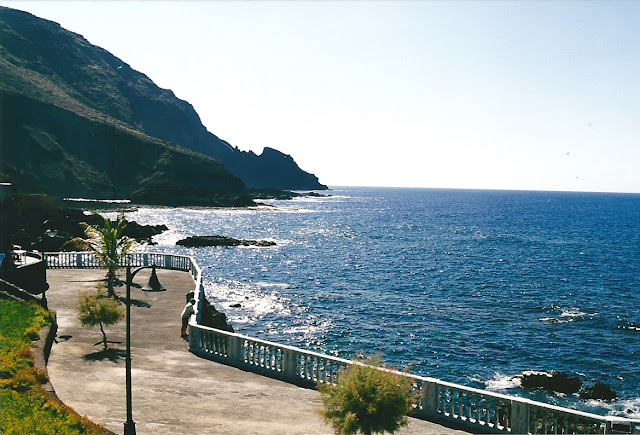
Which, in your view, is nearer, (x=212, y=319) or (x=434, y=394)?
(x=434, y=394)

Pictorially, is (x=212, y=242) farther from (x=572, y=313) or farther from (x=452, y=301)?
(x=572, y=313)

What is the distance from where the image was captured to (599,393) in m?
27.6

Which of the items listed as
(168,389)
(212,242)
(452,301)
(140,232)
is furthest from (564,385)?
(140,232)

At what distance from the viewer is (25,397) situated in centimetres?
1212

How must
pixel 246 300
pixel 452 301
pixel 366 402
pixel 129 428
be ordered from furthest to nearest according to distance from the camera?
pixel 452 301
pixel 246 300
pixel 129 428
pixel 366 402

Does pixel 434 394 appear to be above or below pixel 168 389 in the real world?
above

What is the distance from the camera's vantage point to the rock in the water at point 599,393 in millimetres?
27578

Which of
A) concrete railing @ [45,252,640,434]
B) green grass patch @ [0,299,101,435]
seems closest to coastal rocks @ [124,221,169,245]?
concrete railing @ [45,252,640,434]

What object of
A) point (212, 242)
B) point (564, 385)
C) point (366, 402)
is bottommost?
point (564, 385)

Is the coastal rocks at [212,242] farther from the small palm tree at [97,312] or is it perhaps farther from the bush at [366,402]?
the bush at [366,402]

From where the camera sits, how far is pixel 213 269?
68.6 m

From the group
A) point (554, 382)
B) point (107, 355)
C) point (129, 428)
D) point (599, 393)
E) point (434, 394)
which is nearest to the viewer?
point (129, 428)

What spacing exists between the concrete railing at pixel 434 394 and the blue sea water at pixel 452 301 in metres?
13.2

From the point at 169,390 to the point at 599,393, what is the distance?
22501 mm
